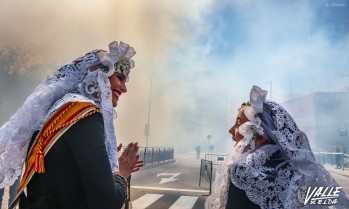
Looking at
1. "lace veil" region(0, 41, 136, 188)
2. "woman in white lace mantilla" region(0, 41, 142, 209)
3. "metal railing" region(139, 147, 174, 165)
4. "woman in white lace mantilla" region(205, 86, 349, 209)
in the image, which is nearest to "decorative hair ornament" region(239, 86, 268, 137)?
"woman in white lace mantilla" region(205, 86, 349, 209)

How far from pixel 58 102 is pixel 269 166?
1.38 metres

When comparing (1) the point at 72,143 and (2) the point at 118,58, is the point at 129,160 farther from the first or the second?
(2) the point at 118,58

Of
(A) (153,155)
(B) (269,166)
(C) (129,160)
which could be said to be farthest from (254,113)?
(A) (153,155)

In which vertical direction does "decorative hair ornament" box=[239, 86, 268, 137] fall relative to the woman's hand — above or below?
above

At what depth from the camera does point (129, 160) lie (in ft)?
5.29

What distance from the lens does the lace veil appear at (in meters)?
1.53

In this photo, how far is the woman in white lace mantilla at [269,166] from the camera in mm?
1885

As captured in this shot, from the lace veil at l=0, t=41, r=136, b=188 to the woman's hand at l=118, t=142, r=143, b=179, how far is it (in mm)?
84

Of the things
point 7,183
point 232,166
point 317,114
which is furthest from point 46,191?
point 317,114

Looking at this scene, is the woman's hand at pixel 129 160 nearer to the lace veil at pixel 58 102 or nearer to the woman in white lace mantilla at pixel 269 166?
the lace veil at pixel 58 102

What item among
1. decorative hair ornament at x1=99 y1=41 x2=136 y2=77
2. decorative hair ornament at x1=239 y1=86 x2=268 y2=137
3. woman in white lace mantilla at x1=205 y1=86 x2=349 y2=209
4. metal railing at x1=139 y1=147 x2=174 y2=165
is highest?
decorative hair ornament at x1=99 y1=41 x2=136 y2=77

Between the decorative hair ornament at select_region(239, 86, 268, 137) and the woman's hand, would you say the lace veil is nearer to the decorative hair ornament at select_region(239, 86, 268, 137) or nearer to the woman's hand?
the woman's hand

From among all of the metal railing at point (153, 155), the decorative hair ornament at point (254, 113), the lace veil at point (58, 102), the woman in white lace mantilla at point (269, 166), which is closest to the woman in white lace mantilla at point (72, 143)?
the lace veil at point (58, 102)

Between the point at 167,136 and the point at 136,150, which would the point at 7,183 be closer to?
the point at 136,150
